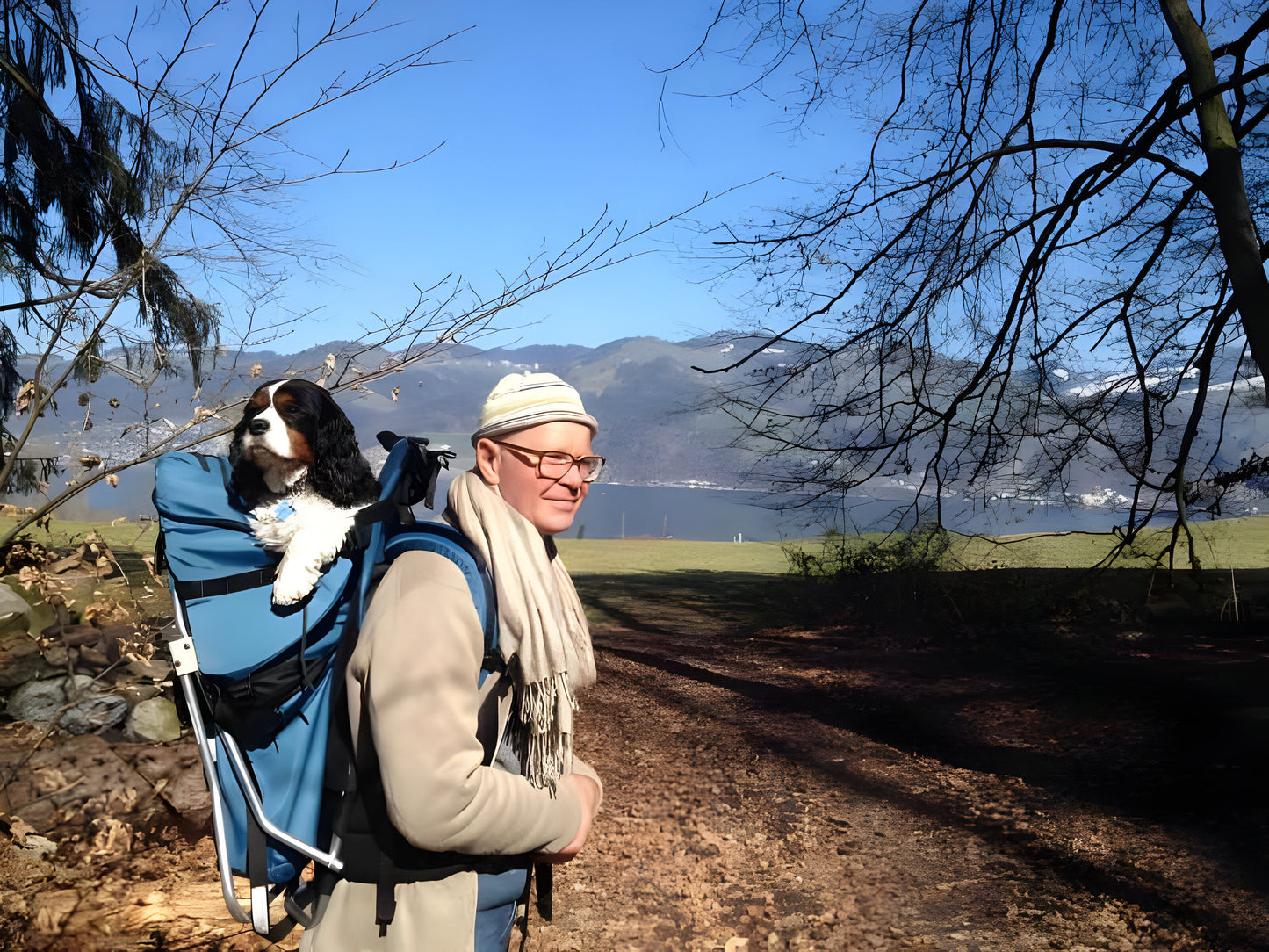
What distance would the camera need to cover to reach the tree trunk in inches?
209

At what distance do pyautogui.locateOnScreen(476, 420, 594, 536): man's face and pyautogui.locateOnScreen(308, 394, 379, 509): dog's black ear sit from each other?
156 cm

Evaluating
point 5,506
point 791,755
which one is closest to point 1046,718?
point 791,755

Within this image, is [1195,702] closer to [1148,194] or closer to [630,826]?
[1148,194]

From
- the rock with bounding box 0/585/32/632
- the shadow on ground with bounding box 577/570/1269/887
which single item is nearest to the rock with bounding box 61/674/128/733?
the rock with bounding box 0/585/32/632

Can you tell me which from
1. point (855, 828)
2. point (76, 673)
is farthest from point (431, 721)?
point (76, 673)

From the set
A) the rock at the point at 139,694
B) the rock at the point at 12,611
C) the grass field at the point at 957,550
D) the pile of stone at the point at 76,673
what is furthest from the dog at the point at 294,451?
the rock at the point at 12,611

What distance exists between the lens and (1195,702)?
6.33 m

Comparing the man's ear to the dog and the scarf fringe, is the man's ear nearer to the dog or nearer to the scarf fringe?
the scarf fringe

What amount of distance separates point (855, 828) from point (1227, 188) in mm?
4759

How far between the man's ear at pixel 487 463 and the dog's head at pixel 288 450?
1.61 metres

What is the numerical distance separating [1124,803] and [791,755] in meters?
2.05

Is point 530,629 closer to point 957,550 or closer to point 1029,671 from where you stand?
point 1029,671

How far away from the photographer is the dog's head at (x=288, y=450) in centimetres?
317

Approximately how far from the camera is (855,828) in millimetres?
4801
